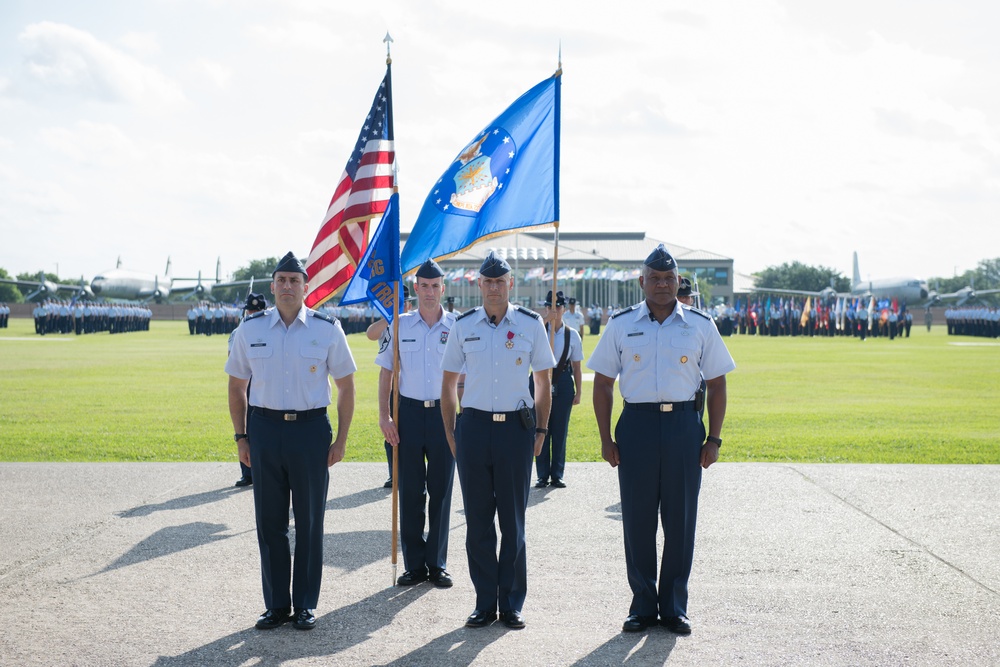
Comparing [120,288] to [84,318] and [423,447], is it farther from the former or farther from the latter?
[423,447]

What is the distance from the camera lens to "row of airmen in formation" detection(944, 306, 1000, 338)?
55500 millimetres

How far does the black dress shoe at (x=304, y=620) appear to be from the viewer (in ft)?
16.9

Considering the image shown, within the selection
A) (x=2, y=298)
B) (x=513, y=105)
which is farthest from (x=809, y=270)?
(x=513, y=105)

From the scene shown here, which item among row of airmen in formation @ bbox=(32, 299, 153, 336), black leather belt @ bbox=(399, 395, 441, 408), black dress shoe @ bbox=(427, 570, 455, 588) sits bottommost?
black dress shoe @ bbox=(427, 570, 455, 588)

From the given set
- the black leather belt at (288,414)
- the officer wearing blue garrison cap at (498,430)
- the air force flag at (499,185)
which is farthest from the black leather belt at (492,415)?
the air force flag at (499,185)

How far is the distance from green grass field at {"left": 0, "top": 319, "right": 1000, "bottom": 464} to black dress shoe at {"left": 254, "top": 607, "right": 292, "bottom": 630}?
19.5ft

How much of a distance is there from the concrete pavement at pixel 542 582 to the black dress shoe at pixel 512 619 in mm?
44

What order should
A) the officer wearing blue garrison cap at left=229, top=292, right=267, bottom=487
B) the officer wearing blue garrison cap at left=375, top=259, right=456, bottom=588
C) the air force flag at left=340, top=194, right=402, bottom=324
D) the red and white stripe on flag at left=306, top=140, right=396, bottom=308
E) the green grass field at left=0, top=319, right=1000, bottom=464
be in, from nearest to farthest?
the officer wearing blue garrison cap at left=375, top=259, right=456, bottom=588
the air force flag at left=340, top=194, right=402, bottom=324
the red and white stripe on flag at left=306, top=140, right=396, bottom=308
the officer wearing blue garrison cap at left=229, top=292, right=267, bottom=487
the green grass field at left=0, top=319, right=1000, bottom=464

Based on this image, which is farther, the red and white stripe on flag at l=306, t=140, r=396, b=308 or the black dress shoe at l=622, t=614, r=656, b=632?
the red and white stripe on flag at l=306, t=140, r=396, b=308

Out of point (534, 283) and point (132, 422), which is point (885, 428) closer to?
point (132, 422)

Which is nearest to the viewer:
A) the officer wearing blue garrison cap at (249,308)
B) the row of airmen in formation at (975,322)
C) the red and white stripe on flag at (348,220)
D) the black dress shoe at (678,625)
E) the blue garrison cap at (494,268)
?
the black dress shoe at (678,625)

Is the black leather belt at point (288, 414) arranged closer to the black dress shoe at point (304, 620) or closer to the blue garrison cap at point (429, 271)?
the black dress shoe at point (304, 620)

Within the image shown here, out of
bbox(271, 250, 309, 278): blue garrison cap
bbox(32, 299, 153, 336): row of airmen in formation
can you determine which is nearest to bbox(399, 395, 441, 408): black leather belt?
bbox(271, 250, 309, 278): blue garrison cap

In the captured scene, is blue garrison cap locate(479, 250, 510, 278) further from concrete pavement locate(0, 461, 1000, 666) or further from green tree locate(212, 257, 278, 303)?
green tree locate(212, 257, 278, 303)
